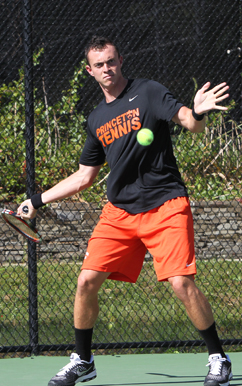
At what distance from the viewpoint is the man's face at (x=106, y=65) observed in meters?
2.99

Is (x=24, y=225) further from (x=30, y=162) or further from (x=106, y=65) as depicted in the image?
(x=106, y=65)

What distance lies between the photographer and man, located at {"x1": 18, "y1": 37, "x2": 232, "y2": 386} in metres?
2.86

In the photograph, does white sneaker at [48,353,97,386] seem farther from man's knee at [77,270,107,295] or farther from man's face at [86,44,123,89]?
man's face at [86,44,123,89]

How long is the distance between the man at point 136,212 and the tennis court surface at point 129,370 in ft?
1.32

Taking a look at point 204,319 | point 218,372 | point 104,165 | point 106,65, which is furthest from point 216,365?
point 104,165

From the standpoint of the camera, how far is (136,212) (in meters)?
3.00

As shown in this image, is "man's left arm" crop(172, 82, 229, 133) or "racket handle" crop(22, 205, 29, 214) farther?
"racket handle" crop(22, 205, 29, 214)

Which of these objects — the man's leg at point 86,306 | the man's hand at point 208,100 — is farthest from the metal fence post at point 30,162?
the man's hand at point 208,100

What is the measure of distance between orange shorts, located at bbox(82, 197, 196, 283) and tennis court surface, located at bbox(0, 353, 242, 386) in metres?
0.72

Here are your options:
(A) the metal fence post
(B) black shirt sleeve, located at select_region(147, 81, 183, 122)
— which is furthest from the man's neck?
(A) the metal fence post

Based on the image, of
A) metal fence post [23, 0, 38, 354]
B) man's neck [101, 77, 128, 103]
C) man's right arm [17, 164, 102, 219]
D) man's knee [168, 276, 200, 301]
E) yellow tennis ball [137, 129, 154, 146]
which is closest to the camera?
man's knee [168, 276, 200, 301]

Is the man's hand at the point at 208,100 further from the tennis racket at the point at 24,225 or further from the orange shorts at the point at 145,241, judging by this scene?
the tennis racket at the point at 24,225

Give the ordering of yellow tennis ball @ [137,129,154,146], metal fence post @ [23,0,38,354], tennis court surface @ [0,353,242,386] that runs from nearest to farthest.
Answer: yellow tennis ball @ [137,129,154,146] < tennis court surface @ [0,353,242,386] < metal fence post @ [23,0,38,354]

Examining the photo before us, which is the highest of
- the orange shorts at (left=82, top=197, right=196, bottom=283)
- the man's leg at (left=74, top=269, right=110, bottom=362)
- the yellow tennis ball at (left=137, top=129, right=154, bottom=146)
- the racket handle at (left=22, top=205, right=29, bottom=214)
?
the yellow tennis ball at (left=137, top=129, right=154, bottom=146)
